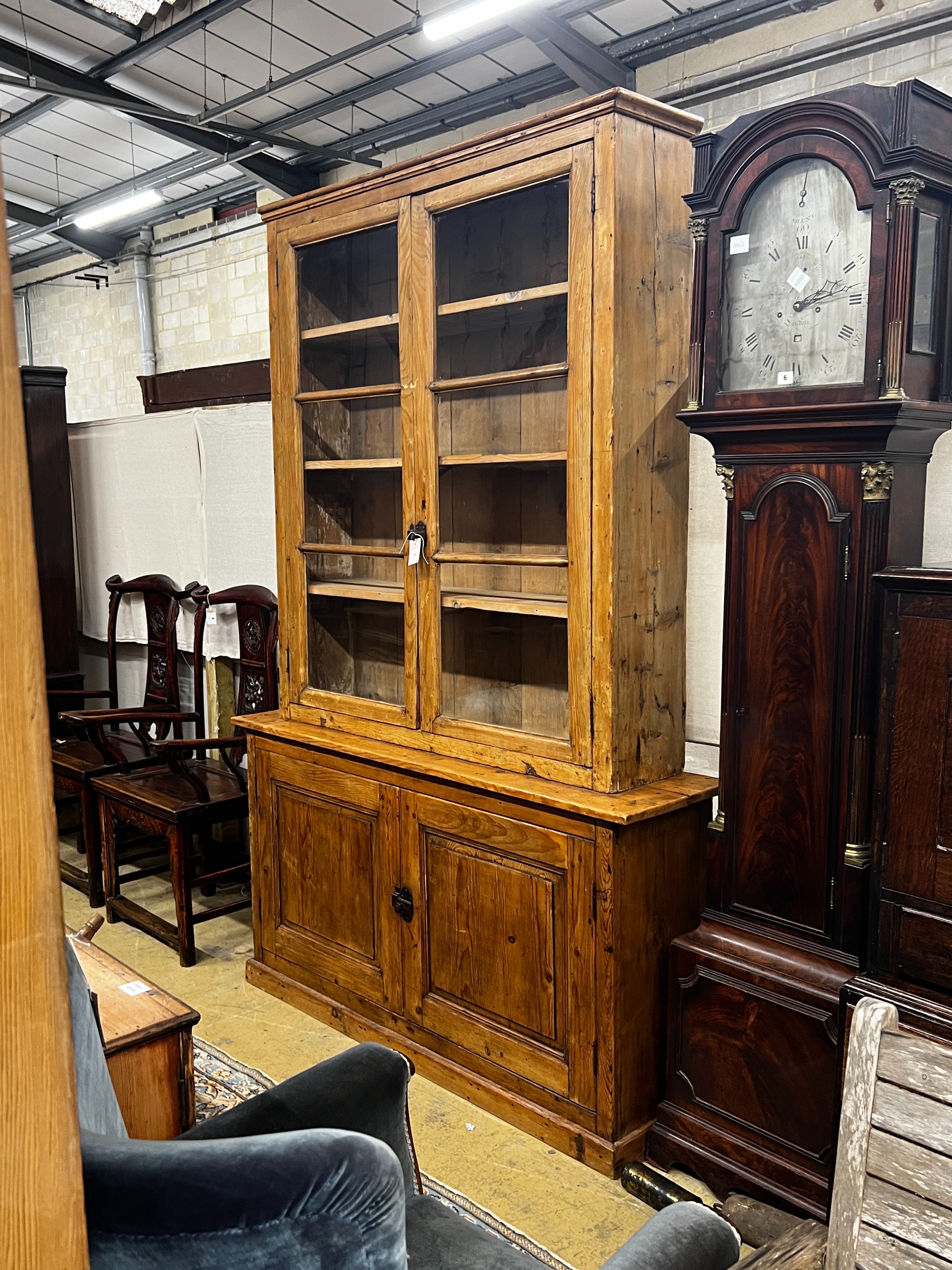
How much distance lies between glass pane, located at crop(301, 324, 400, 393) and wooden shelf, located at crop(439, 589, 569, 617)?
23.6 inches

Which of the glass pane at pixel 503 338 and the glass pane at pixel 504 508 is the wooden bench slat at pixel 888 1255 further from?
the glass pane at pixel 503 338

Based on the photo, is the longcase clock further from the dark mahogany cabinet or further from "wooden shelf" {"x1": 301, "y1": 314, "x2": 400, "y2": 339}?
"wooden shelf" {"x1": 301, "y1": 314, "x2": 400, "y2": 339}

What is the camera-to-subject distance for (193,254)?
5.73 meters

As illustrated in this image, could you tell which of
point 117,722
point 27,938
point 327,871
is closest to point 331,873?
point 327,871

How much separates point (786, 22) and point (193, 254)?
3.68 metres

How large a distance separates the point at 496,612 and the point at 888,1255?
1663mm

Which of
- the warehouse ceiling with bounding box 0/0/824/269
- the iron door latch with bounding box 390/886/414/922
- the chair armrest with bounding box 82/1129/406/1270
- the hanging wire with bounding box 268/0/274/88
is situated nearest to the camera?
the chair armrest with bounding box 82/1129/406/1270

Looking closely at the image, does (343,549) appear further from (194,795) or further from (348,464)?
(194,795)

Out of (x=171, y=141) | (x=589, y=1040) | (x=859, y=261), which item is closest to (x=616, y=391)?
(x=859, y=261)

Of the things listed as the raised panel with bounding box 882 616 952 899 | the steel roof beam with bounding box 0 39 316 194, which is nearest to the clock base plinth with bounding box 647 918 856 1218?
the raised panel with bounding box 882 616 952 899

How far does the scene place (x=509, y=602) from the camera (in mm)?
2590

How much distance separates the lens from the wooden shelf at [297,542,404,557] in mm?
2883

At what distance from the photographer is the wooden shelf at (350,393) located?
2.78 metres

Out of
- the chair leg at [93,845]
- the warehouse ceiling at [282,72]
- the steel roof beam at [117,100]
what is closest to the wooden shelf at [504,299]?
the warehouse ceiling at [282,72]
